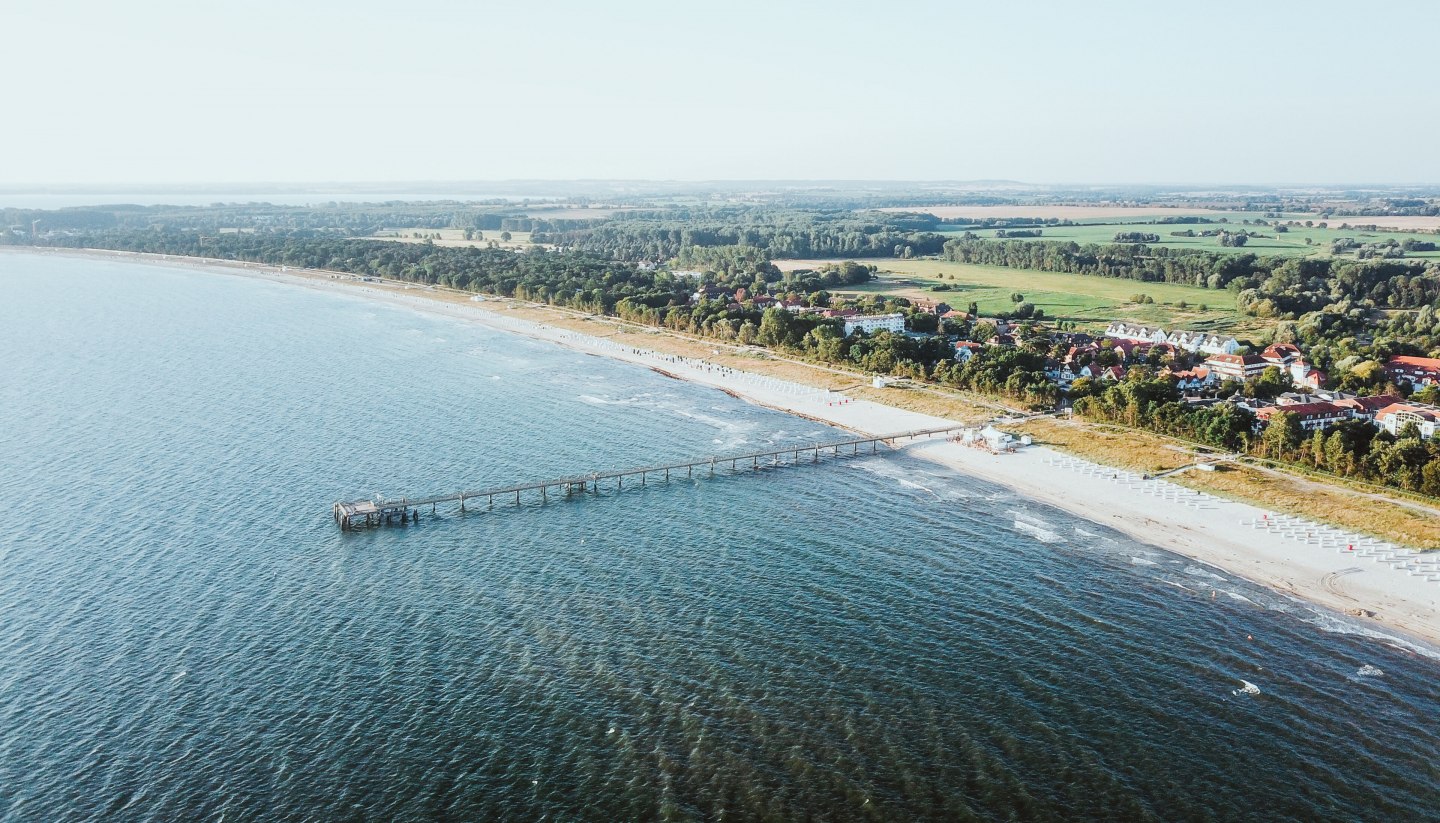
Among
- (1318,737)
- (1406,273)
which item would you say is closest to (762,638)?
(1318,737)

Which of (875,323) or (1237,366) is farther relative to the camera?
(875,323)

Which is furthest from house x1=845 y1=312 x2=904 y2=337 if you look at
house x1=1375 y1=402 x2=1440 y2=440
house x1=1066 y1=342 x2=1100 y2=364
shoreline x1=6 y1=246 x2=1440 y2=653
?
house x1=1375 y1=402 x2=1440 y2=440

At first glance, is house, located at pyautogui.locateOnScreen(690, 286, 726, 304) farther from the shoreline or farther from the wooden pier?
the wooden pier

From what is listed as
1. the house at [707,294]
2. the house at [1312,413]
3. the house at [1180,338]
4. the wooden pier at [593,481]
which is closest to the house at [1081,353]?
the house at [1180,338]

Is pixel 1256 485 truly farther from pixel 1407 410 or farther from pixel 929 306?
pixel 929 306

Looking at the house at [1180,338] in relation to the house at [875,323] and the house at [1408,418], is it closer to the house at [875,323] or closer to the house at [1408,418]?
the house at [875,323]

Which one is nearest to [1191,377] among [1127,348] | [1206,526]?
[1127,348]
